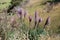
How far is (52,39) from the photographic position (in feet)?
25.6

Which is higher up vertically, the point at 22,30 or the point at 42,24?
the point at 22,30

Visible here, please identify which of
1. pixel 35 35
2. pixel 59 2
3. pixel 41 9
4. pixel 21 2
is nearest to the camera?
pixel 35 35

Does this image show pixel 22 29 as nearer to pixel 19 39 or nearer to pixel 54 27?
pixel 19 39

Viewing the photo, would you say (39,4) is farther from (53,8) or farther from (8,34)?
(8,34)

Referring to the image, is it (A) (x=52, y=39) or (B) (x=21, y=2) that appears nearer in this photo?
(A) (x=52, y=39)

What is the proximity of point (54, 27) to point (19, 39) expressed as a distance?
329 centimetres

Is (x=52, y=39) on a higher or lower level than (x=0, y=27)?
lower

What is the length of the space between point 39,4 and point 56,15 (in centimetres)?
248

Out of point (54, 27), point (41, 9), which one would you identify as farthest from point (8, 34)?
point (41, 9)

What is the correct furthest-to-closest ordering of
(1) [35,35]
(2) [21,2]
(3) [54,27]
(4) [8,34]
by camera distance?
(2) [21,2] < (3) [54,27] < (1) [35,35] < (4) [8,34]

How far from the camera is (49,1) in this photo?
14430mm

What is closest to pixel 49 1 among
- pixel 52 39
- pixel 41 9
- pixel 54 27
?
pixel 41 9

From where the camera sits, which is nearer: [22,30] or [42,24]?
[22,30]

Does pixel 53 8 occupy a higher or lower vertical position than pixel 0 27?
lower
